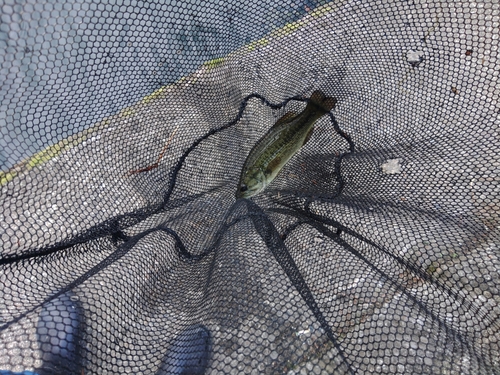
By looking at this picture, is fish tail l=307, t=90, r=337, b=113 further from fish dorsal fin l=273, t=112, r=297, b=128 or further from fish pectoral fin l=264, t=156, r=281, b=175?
fish pectoral fin l=264, t=156, r=281, b=175

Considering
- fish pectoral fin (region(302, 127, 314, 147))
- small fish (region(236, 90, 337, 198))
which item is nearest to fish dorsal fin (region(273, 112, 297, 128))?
small fish (region(236, 90, 337, 198))

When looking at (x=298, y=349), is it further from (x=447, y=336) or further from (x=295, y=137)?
(x=295, y=137)

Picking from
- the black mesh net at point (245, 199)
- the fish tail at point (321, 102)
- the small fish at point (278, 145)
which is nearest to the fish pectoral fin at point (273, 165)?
the small fish at point (278, 145)

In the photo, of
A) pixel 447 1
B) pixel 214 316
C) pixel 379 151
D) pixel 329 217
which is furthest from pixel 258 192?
pixel 447 1

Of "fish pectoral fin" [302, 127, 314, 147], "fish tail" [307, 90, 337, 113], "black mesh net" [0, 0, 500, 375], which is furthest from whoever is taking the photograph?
"fish pectoral fin" [302, 127, 314, 147]

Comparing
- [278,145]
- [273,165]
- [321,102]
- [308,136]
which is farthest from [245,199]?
[321,102]

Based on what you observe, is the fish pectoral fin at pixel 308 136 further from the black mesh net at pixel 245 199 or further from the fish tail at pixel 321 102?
the fish tail at pixel 321 102
